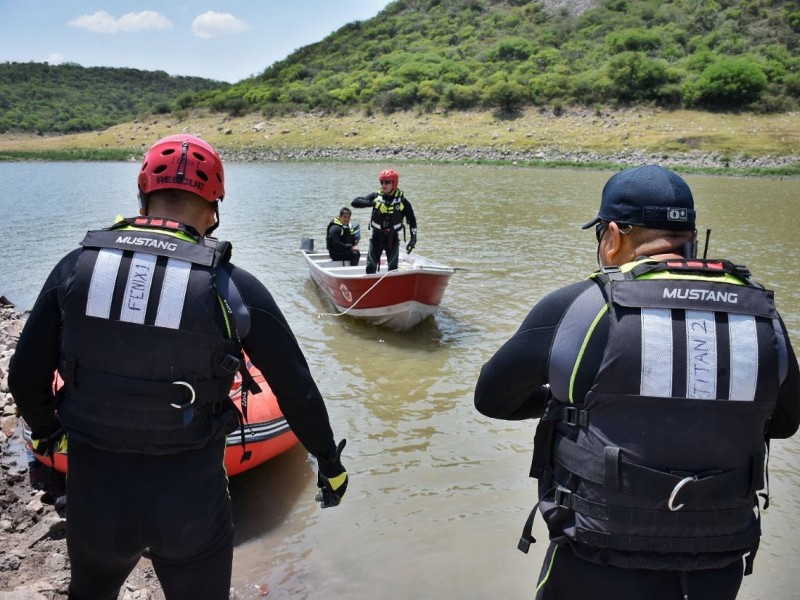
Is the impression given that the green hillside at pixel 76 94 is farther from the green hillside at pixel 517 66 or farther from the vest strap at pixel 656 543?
the vest strap at pixel 656 543

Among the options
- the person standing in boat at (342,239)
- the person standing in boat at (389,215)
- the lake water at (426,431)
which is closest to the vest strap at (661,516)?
the lake water at (426,431)

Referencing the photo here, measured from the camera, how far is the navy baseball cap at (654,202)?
194cm

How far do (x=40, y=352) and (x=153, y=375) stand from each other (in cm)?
46

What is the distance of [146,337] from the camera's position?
209cm

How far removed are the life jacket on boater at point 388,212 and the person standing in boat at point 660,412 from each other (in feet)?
24.4

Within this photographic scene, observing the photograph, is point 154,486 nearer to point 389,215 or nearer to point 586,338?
point 586,338

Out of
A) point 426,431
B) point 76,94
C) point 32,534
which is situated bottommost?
point 426,431

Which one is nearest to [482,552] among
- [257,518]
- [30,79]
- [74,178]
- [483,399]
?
[257,518]

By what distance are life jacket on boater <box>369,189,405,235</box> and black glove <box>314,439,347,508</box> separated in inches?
274

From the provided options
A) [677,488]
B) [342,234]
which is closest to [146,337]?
[677,488]

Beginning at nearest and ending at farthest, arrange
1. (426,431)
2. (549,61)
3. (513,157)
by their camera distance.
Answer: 1. (426,431)
2. (513,157)
3. (549,61)

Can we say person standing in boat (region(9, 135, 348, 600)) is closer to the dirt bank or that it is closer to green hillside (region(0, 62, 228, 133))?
the dirt bank

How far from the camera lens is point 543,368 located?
1962 millimetres

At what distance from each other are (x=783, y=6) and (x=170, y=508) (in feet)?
298
